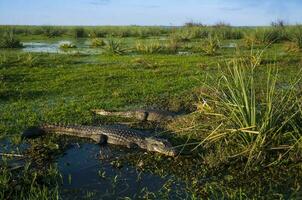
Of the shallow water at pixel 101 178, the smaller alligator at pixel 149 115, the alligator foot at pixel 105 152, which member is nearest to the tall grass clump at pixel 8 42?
the smaller alligator at pixel 149 115

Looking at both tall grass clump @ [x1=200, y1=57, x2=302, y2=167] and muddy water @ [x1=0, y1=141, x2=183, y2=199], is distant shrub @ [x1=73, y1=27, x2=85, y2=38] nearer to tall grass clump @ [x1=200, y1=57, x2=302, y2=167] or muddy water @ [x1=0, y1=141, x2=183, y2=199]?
muddy water @ [x1=0, y1=141, x2=183, y2=199]

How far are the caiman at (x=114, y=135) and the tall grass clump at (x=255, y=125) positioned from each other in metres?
0.70

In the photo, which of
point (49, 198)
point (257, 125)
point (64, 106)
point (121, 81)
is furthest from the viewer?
point (121, 81)

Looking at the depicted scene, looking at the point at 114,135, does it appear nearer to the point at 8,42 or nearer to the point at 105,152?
the point at 105,152

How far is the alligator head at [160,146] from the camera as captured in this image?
5.77 m

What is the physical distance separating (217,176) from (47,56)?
12145 millimetres

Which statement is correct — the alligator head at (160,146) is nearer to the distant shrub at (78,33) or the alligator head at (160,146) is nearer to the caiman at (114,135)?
the caiman at (114,135)

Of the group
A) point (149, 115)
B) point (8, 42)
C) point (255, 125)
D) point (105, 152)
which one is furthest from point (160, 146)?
point (8, 42)

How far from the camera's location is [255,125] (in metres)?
5.32

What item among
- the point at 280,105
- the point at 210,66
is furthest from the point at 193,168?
the point at 210,66

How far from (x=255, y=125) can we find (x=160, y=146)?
125 centimetres

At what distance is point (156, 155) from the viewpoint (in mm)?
5852

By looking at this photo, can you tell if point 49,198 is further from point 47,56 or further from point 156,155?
point 47,56

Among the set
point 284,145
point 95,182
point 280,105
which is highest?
point 280,105
